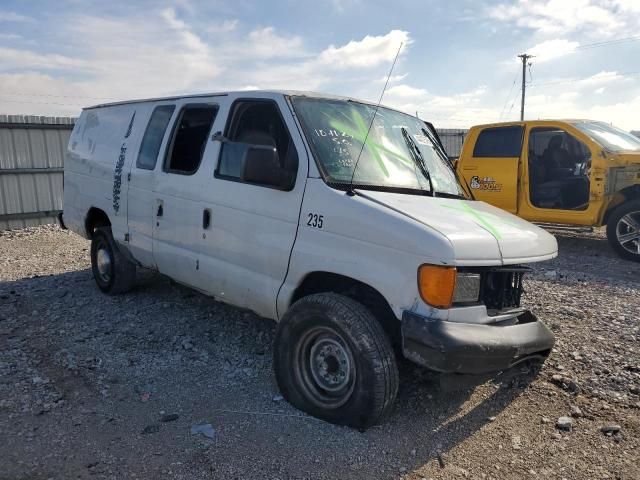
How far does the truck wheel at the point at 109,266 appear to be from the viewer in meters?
5.89

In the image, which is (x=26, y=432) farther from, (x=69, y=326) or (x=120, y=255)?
(x=120, y=255)

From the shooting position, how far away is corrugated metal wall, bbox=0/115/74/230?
11.0 metres

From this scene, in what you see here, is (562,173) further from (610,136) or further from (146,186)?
(146,186)

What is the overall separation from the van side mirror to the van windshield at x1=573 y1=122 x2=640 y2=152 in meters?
6.66

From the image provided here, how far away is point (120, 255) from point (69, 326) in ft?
3.16

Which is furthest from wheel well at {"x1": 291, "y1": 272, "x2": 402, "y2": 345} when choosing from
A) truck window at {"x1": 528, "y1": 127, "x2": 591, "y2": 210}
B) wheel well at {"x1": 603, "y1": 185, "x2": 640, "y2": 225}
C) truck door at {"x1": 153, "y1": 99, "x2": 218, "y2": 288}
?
truck window at {"x1": 528, "y1": 127, "x2": 591, "y2": 210}

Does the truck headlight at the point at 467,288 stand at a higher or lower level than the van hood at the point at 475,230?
lower

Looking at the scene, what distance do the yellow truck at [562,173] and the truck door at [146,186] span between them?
20.6ft

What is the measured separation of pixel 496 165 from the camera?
31.3 feet

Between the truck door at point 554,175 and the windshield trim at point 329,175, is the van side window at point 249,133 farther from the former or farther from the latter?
the truck door at point 554,175

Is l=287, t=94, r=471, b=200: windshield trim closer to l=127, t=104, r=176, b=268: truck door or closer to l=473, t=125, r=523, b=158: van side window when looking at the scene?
l=127, t=104, r=176, b=268: truck door

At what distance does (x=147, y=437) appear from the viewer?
3.33 meters

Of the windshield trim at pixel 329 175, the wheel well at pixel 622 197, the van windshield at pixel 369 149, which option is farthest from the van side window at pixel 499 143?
the windshield trim at pixel 329 175

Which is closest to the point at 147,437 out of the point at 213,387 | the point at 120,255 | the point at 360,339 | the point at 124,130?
the point at 213,387
